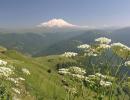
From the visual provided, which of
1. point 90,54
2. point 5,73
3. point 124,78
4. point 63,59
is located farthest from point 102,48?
point 5,73

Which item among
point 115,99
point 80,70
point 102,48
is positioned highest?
point 102,48

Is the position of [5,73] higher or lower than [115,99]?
higher

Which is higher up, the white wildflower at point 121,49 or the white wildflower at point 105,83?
the white wildflower at point 121,49

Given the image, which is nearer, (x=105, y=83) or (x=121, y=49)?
(x=105, y=83)

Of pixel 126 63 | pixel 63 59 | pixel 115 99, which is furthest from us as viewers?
pixel 63 59

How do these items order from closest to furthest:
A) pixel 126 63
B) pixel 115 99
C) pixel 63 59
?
pixel 115 99 < pixel 126 63 < pixel 63 59

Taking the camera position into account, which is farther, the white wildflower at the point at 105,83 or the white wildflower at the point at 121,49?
the white wildflower at the point at 121,49

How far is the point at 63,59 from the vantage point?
1282 centimetres

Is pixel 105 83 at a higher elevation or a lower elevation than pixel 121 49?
lower

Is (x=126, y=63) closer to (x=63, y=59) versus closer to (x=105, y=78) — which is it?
(x=105, y=78)

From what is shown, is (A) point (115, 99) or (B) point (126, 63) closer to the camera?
(A) point (115, 99)

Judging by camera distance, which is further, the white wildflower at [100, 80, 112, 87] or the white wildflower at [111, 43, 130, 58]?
the white wildflower at [111, 43, 130, 58]

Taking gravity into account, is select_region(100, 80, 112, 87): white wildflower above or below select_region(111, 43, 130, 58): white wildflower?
below

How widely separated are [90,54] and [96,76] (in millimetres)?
745
